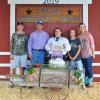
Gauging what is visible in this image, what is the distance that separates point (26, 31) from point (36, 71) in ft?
6.57

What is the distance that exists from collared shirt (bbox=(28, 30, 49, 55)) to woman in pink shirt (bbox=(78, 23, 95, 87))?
97cm

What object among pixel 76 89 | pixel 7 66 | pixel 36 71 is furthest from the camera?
pixel 7 66

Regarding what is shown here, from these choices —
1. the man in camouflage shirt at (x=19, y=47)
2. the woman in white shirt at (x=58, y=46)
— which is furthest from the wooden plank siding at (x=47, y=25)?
the woman in white shirt at (x=58, y=46)

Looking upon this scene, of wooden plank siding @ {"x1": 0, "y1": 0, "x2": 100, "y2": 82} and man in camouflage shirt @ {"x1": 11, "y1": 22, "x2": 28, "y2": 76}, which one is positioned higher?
wooden plank siding @ {"x1": 0, "y1": 0, "x2": 100, "y2": 82}

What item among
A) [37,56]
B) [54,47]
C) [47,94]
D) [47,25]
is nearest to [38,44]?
[37,56]

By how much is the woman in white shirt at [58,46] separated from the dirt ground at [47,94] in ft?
3.12

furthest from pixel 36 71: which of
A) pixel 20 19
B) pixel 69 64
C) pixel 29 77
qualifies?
pixel 20 19

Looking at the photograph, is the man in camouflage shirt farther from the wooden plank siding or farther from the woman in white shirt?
the woman in white shirt

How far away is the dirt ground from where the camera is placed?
436 inches

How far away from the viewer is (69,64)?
11.9 metres

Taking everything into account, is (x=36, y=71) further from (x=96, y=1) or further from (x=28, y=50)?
(x=96, y=1)

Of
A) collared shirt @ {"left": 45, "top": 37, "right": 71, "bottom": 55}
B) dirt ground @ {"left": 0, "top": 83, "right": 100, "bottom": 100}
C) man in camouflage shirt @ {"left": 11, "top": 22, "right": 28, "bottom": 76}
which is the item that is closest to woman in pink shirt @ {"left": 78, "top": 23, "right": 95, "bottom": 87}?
dirt ground @ {"left": 0, "top": 83, "right": 100, "bottom": 100}

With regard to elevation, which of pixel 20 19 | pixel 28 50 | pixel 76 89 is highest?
pixel 20 19

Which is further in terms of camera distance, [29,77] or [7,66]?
[7,66]
